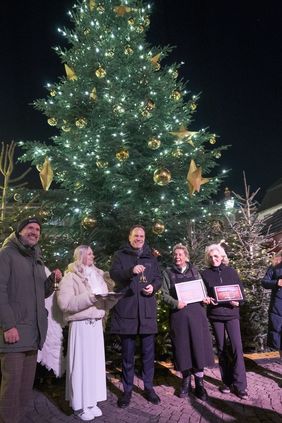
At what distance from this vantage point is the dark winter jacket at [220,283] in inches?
206

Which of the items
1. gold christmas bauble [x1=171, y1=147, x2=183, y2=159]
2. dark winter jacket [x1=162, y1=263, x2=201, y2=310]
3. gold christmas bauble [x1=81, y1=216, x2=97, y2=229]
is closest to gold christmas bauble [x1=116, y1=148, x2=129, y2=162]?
gold christmas bauble [x1=171, y1=147, x2=183, y2=159]

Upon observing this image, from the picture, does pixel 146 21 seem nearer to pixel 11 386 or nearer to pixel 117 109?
pixel 117 109

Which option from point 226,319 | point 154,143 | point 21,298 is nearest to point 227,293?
point 226,319

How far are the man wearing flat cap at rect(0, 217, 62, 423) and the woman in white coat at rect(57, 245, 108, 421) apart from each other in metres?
0.49

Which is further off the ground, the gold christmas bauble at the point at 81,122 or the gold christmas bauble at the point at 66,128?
the gold christmas bauble at the point at 66,128

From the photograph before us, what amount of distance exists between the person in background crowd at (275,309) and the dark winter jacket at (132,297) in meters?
1.77

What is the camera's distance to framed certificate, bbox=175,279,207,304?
5.01 m

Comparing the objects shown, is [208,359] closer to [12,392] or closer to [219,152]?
[12,392]

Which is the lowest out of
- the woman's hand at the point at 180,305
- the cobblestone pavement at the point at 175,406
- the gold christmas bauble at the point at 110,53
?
the cobblestone pavement at the point at 175,406

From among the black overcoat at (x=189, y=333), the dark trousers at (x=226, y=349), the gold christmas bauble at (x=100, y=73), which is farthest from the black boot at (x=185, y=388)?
the gold christmas bauble at (x=100, y=73)

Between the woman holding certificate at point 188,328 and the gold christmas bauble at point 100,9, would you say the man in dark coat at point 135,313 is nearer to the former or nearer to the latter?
the woman holding certificate at point 188,328

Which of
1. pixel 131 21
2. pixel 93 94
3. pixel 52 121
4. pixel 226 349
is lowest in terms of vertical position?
pixel 226 349

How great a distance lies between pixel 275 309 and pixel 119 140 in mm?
5068

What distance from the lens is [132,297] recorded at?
4.86 metres
